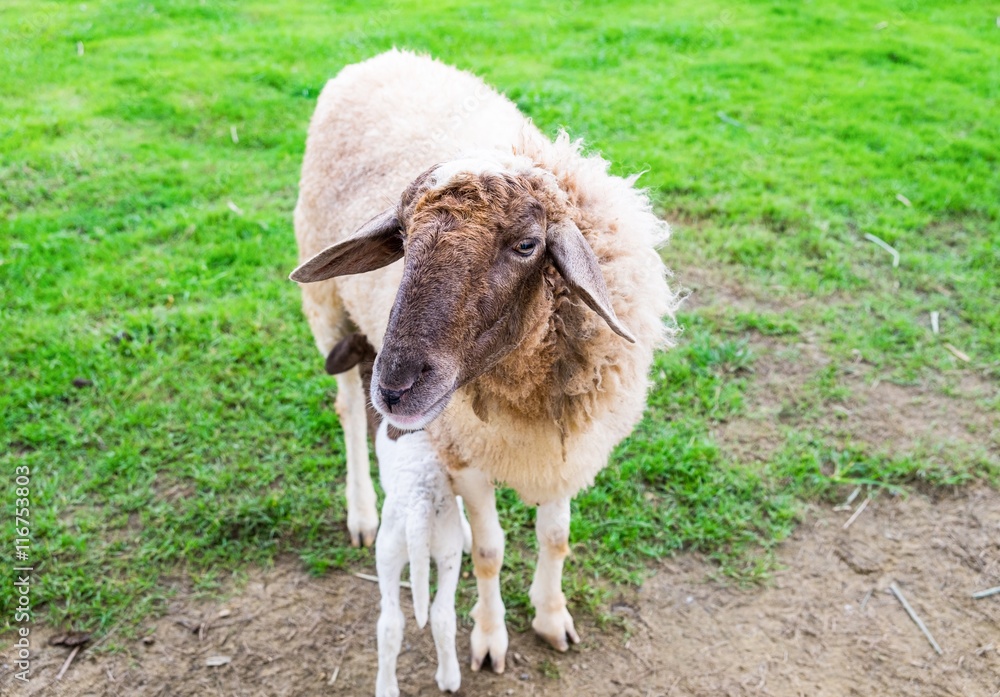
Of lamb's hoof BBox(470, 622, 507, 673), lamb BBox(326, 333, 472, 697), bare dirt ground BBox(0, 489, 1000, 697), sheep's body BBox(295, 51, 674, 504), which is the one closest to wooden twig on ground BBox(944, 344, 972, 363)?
bare dirt ground BBox(0, 489, 1000, 697)

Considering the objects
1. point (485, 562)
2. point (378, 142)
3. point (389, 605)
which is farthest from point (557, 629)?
point (378, 142)

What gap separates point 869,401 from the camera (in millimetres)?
4352

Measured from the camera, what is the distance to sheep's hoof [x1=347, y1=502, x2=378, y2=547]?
3688 millimetres

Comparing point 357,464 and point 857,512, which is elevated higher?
point 357,464

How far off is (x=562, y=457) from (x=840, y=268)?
3606 mm

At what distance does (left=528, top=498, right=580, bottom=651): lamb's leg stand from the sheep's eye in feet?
4.24

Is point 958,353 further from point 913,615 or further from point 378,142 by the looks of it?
point 378,142

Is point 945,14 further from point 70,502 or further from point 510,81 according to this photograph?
Result: point 70,502

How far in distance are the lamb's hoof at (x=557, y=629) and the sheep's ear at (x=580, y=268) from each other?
1.63m

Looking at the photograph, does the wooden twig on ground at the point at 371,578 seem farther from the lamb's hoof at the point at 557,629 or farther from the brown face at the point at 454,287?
the brown face at the point at 454,287

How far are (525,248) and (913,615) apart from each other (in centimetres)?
259

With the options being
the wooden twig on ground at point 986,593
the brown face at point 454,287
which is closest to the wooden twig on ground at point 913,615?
the wooden twig on ground at point 986,593

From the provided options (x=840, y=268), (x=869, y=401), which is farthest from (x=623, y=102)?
(x=869, y=401)

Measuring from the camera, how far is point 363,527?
12.1ft
